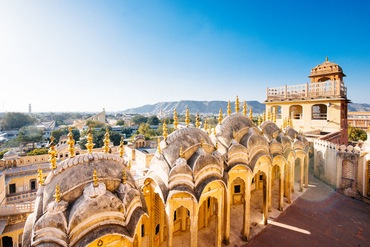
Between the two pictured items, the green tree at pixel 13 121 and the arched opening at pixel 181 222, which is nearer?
the arched opening at pixel 181 222

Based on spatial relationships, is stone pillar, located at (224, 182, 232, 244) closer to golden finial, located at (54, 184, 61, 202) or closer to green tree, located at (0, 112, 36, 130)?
golden finial, located at (54, 184, 61, 202)

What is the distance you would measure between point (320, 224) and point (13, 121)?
456ft

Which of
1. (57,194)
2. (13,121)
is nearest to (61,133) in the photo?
(13,121)

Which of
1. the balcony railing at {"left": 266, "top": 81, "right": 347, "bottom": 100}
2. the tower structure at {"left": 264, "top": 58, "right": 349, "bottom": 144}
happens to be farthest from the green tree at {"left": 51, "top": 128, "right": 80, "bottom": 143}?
the tower structure at {"left": 264, "top": 58, "right": 349, "bottom": 144}

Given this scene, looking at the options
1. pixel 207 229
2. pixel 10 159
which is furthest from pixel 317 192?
pixel 10 159

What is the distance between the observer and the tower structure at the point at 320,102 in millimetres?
22953

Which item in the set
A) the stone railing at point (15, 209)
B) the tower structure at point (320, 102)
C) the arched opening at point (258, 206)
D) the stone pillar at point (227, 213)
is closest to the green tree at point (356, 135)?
the tower structure at point (320, 102)

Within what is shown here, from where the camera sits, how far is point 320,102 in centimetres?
2391

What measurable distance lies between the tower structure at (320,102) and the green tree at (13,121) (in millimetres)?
130098

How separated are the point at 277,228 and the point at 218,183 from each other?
6004mm

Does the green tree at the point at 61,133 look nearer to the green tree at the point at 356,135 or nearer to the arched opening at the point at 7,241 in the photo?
the arched opening at the point at 7,241

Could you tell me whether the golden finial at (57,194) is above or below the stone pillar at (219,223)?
above

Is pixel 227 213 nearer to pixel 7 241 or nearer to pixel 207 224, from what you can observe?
pixel 207 224

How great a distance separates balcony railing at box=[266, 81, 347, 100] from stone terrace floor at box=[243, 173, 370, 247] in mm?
12721
